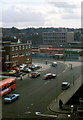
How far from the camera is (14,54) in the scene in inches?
376

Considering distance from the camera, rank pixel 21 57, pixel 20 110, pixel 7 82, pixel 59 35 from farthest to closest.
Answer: pixel 21 57 → pixel 59 35 → pixel 7 82 → pixel 20 110

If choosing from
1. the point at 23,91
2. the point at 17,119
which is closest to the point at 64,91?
the point at 23,91

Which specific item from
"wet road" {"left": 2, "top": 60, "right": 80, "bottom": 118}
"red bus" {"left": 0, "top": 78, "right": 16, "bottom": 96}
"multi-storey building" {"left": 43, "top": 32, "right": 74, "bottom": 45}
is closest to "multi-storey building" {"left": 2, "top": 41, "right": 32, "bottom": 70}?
"wet road" {"left": 2, "top": 60, "right": 80, "bottom": 118}

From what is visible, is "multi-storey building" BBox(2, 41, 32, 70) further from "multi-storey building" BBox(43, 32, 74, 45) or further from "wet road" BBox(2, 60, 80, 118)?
"multi-storey building" BBox(43, 32, 74, 45)

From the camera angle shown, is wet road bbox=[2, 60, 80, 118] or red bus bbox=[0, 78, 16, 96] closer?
wet road bbox=[2, 60, 80, 118]

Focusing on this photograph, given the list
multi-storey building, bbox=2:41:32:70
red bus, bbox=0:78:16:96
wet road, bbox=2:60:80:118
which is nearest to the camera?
wet road, bbox=2:60:80:118

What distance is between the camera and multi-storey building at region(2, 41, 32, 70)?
29.6ft

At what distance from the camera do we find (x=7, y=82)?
551cm

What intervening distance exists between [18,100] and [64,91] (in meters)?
1.46

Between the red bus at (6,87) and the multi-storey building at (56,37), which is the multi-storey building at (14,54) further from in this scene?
the red bus at (6,87)

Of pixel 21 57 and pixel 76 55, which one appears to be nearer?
pixel 21 57

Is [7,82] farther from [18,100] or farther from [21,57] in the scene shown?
[21,57]

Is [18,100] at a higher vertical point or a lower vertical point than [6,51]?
lower

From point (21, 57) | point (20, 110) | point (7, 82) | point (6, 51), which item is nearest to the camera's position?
point (20, 110)
